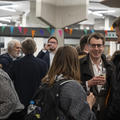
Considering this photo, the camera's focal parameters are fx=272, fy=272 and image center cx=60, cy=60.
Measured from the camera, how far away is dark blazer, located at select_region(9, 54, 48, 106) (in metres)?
3.78

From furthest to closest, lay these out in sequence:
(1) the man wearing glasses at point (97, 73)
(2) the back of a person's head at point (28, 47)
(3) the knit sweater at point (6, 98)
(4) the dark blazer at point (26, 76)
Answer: (2) the back of a person's head at point (28, 47), (4) the dark blazer at point (26, 76), (1) the man wearing glasses at point (97, 73), (3) the knit sweater at point (6, 98)

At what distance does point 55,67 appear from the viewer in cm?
226

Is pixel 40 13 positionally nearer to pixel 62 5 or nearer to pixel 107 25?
pixel 62 5

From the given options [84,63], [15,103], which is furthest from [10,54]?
[15,103]

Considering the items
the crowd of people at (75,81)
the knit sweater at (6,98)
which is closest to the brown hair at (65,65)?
the crowd of people at (75,81)

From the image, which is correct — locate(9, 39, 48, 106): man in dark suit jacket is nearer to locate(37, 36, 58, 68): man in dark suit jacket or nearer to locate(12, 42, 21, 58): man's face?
locate(12, 42, 21, 58): man's face

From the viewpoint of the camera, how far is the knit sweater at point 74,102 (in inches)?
80.0

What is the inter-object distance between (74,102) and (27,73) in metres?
1.90

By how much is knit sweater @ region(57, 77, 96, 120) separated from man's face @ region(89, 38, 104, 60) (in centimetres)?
100

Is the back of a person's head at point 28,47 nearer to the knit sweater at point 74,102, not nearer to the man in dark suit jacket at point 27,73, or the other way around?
the man in dark suit jacket at point 27,73

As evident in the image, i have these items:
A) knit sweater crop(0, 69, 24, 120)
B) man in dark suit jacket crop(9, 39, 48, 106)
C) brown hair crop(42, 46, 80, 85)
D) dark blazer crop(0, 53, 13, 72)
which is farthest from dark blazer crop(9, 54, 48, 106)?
brown hair crop(42, 46, 80, 85)

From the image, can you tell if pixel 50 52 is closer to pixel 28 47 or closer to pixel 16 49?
pixel 16 49

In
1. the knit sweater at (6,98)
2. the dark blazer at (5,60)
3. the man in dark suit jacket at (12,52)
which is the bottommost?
the knit sweater at (6,98)

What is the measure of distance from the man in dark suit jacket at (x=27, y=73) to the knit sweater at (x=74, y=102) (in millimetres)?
1793
